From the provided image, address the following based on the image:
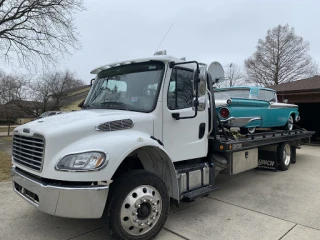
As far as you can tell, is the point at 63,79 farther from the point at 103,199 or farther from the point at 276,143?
the point at 103,199

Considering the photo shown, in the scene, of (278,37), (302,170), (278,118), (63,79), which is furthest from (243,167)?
(278,37)

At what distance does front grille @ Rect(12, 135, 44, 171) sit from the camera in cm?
303

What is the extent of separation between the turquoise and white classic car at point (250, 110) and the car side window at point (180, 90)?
1808mm

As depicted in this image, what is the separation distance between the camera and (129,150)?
310 cm

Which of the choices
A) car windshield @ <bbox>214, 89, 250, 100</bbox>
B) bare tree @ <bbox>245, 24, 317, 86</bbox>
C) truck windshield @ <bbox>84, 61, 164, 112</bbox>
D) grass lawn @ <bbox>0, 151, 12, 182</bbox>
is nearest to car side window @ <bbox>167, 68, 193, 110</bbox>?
truck windshield @ <bbox>84, 61, 164, 112</bbox>

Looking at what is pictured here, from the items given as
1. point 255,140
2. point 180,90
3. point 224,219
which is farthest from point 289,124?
point 180,90

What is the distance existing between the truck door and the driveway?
1.01 m

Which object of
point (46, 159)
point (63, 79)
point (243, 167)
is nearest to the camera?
point (46, 159)

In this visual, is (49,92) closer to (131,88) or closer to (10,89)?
(10,89)

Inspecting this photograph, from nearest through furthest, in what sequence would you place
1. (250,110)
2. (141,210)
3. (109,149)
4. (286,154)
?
(109,149) → (141,210) → (250,110) → (286,154)

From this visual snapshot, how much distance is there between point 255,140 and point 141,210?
351 cm

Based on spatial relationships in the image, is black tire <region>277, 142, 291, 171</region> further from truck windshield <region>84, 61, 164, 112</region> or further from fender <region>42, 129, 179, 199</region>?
truck windshield <region>84, 61, 164, 112</region>

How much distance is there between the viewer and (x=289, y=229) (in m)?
3.80

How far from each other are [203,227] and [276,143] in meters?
4.16
